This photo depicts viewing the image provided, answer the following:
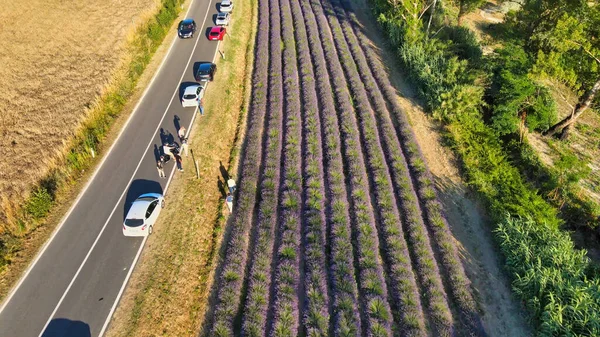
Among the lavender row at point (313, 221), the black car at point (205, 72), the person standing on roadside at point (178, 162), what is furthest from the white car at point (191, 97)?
the lavender row at point (313, 221)

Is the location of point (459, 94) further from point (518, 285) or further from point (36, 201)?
point (36, 201)

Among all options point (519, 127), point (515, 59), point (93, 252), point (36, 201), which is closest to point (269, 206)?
point (93, 252)

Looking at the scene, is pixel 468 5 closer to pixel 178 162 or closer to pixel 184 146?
pixel 184 146

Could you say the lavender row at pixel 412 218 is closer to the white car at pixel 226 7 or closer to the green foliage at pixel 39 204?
the green foliage at pixel 39 204

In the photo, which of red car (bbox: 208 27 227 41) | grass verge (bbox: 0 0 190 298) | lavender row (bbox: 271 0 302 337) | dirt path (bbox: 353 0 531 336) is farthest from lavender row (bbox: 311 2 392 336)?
grass verge (bbox: 0 0 190 298)

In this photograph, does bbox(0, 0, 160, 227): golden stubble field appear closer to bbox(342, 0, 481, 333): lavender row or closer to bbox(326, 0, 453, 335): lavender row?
bbox(326, 0, 453, 335): lavender row

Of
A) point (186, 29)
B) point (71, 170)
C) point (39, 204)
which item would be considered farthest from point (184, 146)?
point (186, 29)
